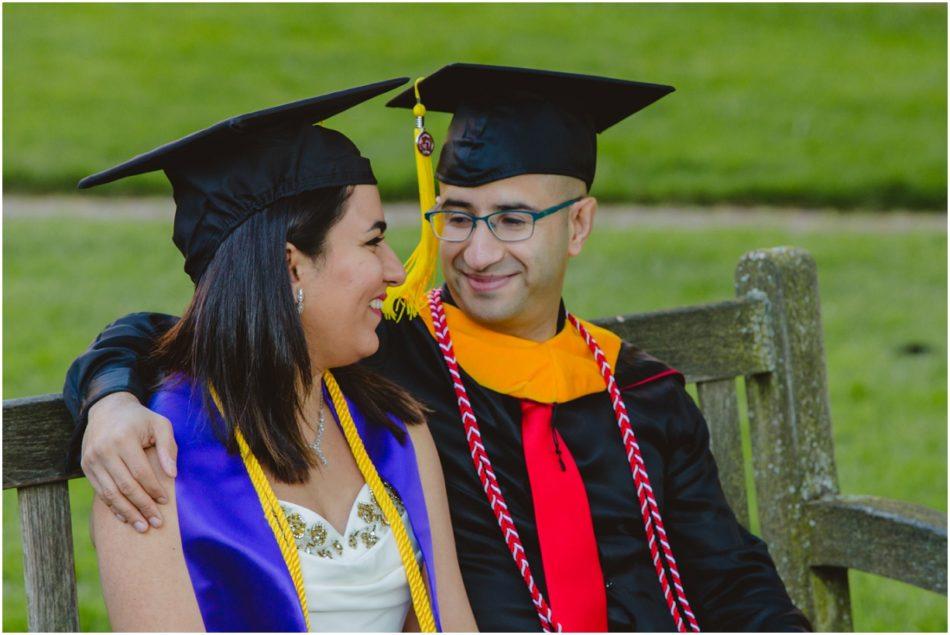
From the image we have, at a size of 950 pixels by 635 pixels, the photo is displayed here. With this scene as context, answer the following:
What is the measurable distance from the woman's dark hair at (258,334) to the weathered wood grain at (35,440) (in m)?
0.23

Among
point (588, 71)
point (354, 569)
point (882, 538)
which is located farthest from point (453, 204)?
point (588, 71)

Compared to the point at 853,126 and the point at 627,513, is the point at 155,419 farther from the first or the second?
the point at 853,126

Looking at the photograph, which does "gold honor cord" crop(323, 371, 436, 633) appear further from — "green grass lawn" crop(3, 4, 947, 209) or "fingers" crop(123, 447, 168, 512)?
"green grass lawn" crop(3, 4, 947, 209)

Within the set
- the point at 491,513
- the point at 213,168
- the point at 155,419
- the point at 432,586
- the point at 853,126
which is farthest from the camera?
the point at 853,126

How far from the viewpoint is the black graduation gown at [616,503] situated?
308cm

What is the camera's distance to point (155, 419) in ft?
7.99

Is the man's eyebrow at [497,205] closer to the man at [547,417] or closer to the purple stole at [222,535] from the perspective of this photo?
the man at [547,417]

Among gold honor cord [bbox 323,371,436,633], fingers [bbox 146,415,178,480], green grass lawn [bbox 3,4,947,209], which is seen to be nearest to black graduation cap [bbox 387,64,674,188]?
gold honor cord [bbox 323,371,436,633]

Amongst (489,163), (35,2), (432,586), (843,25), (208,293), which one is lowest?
(432,586)

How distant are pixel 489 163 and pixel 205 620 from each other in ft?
4.15

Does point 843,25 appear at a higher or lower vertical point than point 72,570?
higher

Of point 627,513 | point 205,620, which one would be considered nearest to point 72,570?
point 205,620

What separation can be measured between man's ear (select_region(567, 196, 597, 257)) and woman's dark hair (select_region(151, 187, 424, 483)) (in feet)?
2.67

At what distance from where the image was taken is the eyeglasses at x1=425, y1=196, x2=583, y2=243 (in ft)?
10.4
